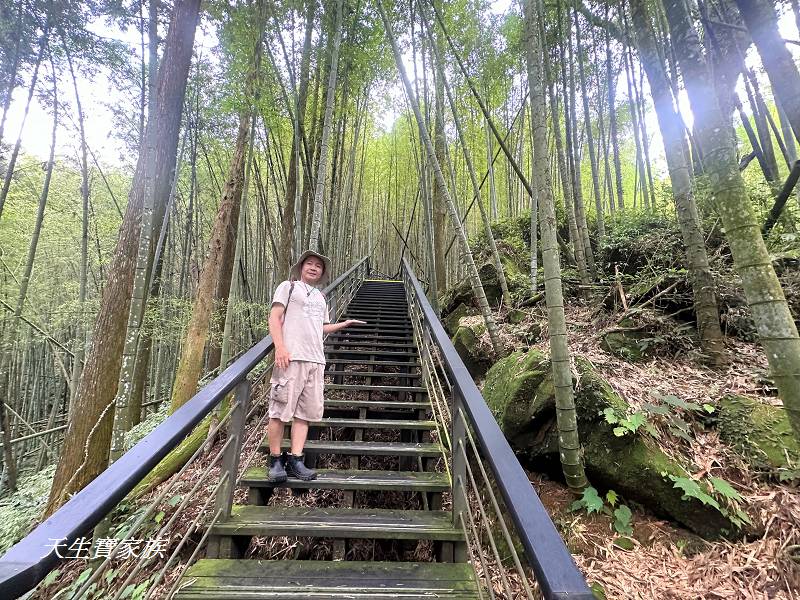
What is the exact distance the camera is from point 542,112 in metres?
1.70

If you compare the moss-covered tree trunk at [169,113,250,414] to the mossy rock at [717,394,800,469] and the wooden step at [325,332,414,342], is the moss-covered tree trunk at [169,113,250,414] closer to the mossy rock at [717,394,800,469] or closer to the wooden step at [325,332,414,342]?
the wooden step at [325,332,414,342]

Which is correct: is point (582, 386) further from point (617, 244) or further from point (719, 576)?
point (617, 244)

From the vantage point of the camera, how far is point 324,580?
135cm

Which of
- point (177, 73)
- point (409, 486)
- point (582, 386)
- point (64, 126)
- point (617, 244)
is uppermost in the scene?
point (64, 126)

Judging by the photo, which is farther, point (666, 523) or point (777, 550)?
point (666, 523)

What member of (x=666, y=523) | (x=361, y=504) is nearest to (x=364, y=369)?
(x=361, y=504)

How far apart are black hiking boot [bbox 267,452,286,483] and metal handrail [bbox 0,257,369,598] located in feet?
2.25

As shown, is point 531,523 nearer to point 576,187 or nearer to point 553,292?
point 553,292

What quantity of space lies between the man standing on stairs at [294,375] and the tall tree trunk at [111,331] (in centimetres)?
202

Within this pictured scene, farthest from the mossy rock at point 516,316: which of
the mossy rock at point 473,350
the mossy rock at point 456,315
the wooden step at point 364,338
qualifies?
the wooden step at point 364,338

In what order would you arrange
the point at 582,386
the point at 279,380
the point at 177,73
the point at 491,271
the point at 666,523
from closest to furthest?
the point at 666,523 < the point at 279,380 < the point at 582,386 < the point at 177,73 < the point at 491,271

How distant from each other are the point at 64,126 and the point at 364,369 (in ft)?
19.9

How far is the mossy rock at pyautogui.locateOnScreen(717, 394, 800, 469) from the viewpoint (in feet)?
5.49

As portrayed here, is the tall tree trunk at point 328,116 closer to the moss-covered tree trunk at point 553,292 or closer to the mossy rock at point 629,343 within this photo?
the moss-covered tree trunk at point 553,292
